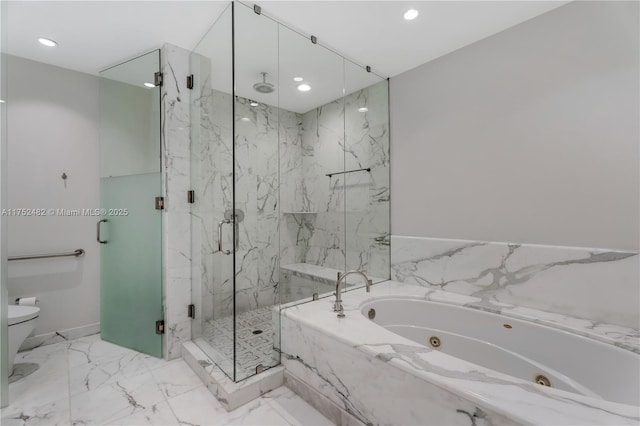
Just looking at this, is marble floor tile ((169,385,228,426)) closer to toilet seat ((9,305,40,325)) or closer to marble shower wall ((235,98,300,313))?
marble shower wall ((235,98,300,313))

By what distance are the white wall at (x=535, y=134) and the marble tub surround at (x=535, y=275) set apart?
88mm

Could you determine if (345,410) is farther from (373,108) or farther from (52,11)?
(52,11)

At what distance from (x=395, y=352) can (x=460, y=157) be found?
5.22 feet

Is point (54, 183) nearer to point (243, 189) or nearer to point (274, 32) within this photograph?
point (243, 189)

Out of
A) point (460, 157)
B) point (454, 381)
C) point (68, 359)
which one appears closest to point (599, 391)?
point (454, 381)

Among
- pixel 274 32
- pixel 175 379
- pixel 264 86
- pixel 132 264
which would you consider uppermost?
pixel 274 32

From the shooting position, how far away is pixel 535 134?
186 centimetres

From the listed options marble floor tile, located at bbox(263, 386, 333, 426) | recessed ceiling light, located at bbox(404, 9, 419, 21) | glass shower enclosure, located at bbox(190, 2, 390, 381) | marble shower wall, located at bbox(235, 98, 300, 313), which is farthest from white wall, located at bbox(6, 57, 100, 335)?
recessed ceiling light, located at bbox(404, 9, 419, 21)

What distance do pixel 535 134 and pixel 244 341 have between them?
237cm

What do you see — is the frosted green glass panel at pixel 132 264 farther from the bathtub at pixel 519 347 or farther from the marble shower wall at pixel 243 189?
the bathtub at pixel 519 347

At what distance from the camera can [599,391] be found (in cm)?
141

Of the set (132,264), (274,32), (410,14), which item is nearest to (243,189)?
(274,32)

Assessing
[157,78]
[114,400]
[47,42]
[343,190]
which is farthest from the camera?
[343,190]

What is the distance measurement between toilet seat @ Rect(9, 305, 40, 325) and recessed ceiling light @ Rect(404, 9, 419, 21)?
10.3 feet
